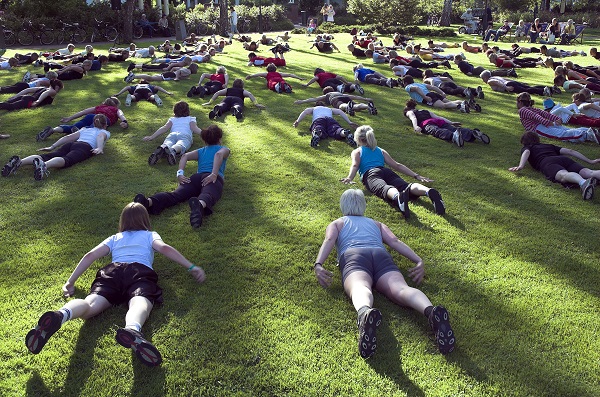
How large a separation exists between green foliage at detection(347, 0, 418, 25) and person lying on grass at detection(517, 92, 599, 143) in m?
27.6

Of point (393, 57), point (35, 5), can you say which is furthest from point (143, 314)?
point (35, 5)

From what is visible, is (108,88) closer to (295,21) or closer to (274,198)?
(274,198)

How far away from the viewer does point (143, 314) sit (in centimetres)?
364

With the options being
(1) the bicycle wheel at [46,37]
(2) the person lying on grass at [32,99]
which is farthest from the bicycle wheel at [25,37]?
(2) the person lying on grass at [32,99]

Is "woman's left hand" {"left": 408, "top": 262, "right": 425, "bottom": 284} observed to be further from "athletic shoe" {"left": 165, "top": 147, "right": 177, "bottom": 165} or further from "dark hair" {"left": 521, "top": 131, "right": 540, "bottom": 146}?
"athletic shoe" {"left": 165, "top": 147, "right": 177, "bottom": 165}

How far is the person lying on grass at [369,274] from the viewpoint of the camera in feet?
11.2

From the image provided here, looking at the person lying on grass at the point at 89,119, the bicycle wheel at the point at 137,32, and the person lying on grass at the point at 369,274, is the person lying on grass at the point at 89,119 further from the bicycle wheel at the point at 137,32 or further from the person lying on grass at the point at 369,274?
the bicycle wheel at the point at 137,32

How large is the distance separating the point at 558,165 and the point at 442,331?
4.79 m

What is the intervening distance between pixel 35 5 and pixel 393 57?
21.5 meters

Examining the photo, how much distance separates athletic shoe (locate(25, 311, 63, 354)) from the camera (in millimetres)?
3217

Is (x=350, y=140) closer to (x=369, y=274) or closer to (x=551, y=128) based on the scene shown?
(x=551, y=128)

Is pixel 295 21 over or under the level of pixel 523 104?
over

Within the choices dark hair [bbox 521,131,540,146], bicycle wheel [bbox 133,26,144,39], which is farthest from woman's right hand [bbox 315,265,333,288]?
bicycle wheel [bbox 133,26,144,39]

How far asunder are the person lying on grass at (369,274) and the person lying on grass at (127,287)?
4.43 ft
